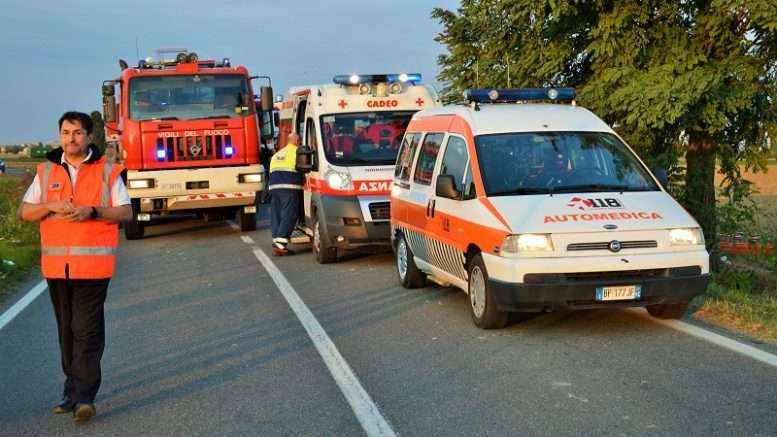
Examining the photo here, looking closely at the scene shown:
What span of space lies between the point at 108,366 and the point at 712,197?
9.35 metres

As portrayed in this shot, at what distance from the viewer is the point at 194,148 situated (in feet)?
57.2

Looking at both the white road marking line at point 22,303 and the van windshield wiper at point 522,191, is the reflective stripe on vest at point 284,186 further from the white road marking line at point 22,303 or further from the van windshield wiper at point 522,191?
the van windshield wiper at point 522,191

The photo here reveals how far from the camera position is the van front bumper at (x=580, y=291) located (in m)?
7.59

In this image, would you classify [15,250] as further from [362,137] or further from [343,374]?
[343,374]

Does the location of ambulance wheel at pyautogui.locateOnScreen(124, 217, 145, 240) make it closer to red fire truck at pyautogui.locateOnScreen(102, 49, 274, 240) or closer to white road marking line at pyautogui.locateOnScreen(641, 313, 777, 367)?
red fire truck at pyautogui.locateOnScreen(102, 49, 274, 240)

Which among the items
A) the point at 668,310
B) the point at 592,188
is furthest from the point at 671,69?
the point at 668,310

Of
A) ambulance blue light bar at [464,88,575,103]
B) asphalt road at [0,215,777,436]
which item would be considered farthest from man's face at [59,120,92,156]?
ambulance blue light bar at [464,88,575,103]

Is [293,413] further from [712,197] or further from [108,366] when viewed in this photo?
[712,197]

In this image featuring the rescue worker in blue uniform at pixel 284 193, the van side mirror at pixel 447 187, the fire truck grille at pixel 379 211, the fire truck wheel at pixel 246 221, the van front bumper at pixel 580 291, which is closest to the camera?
the van front bumper at pixel 580 291

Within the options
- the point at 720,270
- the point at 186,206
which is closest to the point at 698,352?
the point at 720,270

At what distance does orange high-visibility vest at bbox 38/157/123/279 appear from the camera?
19.1 ft

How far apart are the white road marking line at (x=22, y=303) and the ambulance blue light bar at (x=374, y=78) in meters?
4.89

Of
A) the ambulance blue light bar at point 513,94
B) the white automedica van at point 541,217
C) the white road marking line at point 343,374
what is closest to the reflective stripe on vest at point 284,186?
the white road marking line at point 343,374

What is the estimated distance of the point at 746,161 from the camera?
13.6 meters
